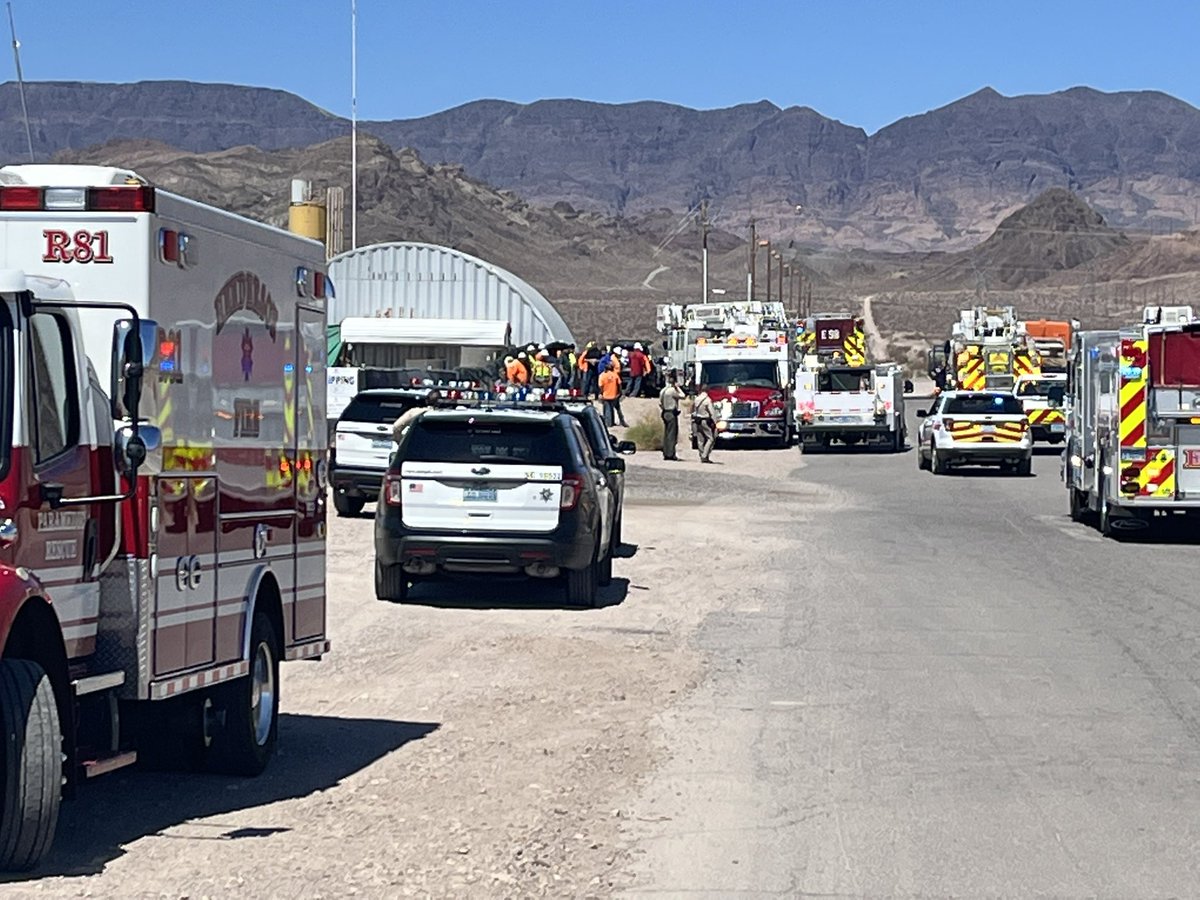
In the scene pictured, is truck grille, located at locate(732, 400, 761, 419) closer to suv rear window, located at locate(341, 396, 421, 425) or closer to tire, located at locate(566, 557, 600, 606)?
suv rear window, located at locate(341, 396, 421, 425)

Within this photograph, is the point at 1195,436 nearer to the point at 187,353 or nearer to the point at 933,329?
the point at 187,353

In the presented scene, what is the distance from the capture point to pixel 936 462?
36844 mm

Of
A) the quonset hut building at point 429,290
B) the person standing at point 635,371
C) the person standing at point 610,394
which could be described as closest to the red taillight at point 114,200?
the person standing at point 610,394

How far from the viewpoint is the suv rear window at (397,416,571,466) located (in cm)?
1648

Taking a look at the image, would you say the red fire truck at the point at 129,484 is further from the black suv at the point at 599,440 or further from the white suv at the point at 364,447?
the white suv at the point at 364,447

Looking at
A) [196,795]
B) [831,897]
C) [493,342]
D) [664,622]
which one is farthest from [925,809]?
[493,342]

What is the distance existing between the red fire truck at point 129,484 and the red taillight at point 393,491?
661cm

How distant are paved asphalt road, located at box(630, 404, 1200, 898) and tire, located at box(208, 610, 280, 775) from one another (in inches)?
74.8

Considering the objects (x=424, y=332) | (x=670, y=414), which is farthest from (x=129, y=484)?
(x=424, y=332)

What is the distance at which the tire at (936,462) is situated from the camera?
3672cm

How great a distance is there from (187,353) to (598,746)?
129 inches

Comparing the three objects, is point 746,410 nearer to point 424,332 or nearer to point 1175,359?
point 424,332

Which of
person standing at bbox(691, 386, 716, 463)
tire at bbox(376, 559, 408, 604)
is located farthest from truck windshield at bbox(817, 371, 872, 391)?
tire at bbox(376, 559, 408, 604)

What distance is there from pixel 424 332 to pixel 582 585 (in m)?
30.2
